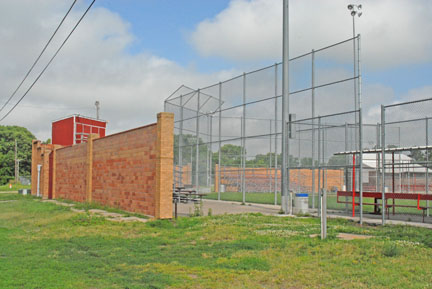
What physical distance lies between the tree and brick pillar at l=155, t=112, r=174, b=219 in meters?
59.0

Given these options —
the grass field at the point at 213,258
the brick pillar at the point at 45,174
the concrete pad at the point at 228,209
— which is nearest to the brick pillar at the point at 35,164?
the brick pillar at the point at 45,174

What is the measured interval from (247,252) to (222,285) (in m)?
2.10

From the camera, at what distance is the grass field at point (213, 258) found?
561cm

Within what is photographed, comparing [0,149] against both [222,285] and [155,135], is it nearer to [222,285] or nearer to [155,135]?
[155,135]

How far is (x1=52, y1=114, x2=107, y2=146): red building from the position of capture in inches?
1446

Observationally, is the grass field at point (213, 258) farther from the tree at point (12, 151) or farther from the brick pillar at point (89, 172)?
the tree at point (12, 151)

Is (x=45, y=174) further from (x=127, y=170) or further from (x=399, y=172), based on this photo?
(x=399, y=172)

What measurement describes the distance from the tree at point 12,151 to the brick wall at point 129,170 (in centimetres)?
4763

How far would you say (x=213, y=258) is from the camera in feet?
23.5

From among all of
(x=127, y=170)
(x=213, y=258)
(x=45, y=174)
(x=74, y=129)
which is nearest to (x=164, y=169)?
(x=127, y=170)

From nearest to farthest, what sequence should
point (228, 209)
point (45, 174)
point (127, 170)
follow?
point (127, 170) < point (228, 209) < point (45, 174)

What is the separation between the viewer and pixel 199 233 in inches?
391

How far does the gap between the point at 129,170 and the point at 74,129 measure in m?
23.1

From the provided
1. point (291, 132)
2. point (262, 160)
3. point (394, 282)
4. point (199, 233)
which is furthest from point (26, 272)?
point (262, 160)
